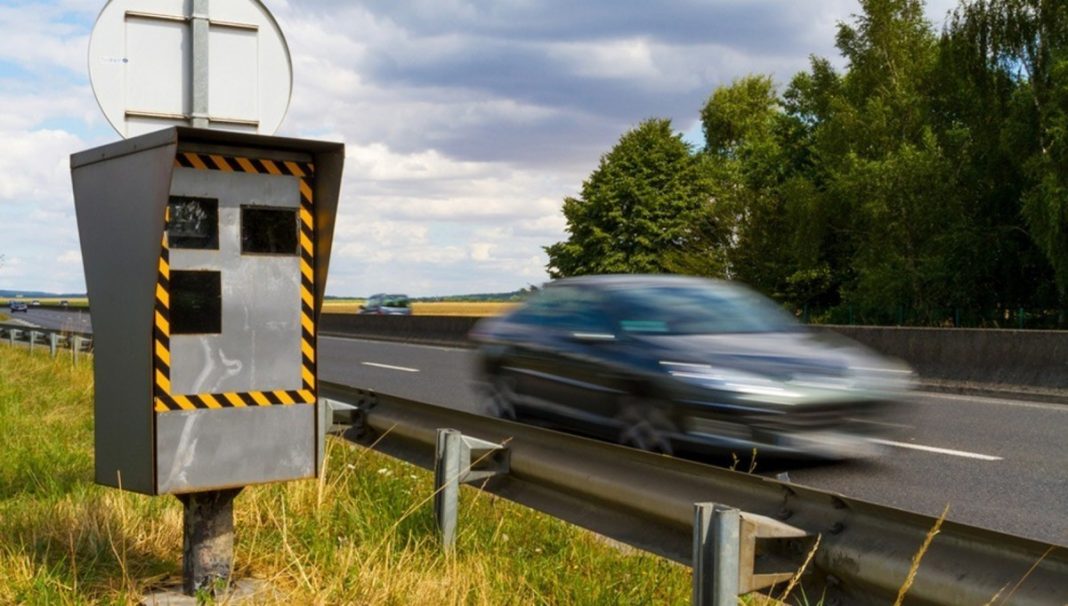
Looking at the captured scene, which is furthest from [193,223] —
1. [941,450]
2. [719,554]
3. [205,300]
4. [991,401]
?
[991,401]

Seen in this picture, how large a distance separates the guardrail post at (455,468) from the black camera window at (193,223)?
153 centimetres

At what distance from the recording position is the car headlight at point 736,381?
8.12m

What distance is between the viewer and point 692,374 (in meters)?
8.27

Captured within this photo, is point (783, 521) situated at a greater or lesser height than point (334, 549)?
greater

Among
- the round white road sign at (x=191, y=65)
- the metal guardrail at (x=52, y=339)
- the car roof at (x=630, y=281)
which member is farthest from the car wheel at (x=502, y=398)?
the metal guardrail at (x=52, y=339)

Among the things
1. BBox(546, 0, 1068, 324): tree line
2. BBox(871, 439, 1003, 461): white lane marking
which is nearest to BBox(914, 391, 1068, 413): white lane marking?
BBox(871, 439, 1003, 461): white lane marking

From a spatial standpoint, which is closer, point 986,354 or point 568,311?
point 568,311

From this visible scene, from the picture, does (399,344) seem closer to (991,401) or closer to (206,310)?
(991,401)

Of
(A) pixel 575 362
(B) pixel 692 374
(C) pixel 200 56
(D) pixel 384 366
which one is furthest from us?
(D) pixel 384 366

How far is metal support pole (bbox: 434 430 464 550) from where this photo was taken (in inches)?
213

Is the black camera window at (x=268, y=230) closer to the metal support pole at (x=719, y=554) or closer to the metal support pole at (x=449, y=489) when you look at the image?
the metal support pole at (x=449, y=489)

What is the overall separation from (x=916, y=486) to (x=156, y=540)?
203 inches

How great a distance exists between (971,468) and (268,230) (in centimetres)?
623

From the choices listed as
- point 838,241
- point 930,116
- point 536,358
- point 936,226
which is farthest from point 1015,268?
point 536,358
